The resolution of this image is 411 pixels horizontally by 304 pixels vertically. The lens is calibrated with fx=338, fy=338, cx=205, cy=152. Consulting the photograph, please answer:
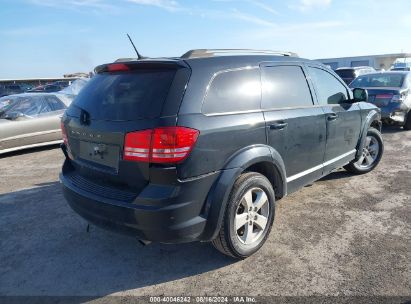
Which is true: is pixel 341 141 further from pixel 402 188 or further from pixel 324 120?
pixel 402 188

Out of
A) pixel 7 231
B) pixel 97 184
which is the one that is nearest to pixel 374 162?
pixel 97 184

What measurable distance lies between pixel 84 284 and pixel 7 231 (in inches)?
62.7

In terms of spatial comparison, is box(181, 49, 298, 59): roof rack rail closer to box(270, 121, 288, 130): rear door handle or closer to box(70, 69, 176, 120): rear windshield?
box(70, 69, 176, 120): rear windshield

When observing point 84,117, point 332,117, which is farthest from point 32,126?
point 332,117

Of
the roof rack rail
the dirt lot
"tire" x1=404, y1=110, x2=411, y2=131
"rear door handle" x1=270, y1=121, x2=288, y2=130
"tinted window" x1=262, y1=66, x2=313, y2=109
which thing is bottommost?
the dirt lot

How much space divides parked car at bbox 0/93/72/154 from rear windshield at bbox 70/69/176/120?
520 cm

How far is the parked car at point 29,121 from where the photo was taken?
7.42 m

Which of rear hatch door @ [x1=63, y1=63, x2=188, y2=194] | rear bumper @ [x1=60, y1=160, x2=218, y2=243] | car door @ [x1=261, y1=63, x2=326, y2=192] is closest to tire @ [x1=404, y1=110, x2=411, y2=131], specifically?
car door @ [x1=261, y1=63, x2=326, y2=192]

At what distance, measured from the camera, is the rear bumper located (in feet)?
8.26

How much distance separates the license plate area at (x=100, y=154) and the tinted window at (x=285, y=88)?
1.46m

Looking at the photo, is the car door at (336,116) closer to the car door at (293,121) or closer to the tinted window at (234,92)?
the car door at (293,121)

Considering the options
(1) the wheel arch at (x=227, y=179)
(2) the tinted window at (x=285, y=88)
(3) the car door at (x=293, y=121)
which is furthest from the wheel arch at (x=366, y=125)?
(1) the wheel arch at (x=227, y=179)

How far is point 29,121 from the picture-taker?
25.3ft

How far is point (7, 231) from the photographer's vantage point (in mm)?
3834
